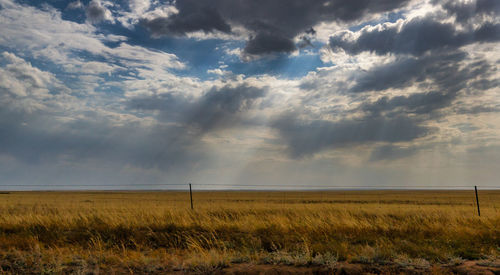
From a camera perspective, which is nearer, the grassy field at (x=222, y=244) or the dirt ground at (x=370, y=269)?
the dirt ground at (x=370, y=269)

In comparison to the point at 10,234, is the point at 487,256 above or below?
below

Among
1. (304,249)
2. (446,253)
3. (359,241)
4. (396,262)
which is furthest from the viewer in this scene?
(359,241)

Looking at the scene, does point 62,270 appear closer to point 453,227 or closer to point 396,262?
point 396,262

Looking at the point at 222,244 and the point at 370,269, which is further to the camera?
the point at 222,244

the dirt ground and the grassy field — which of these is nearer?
the dirt ground

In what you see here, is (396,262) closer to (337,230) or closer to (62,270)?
(337,230)

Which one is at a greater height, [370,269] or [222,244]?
[222,244]

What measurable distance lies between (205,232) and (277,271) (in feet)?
17.7

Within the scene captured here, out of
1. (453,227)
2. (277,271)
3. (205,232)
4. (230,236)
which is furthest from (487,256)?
(205,232)

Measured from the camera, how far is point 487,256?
924 cm

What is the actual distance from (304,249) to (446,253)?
364 centimetres

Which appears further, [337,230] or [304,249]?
[337,230]

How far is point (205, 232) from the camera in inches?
509

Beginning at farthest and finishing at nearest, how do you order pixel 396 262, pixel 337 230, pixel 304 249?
pixel 337 230 < pixel 304 249 < pixel 396 262
